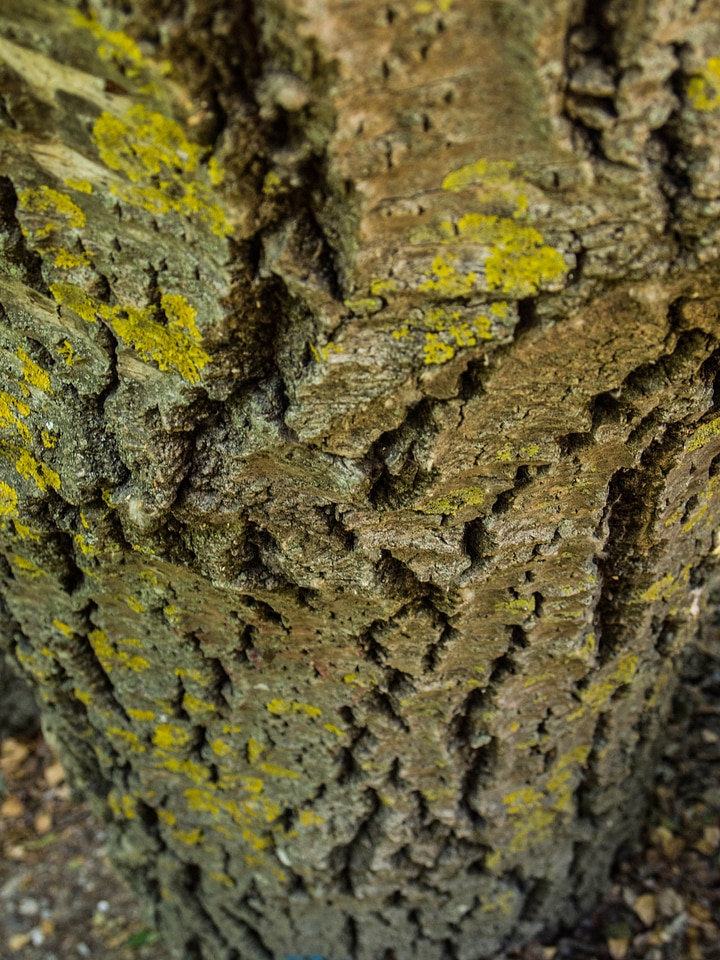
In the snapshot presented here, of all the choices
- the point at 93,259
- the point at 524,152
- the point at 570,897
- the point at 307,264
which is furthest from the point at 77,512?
the point at 570,897

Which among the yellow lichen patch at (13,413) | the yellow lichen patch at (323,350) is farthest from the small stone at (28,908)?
the yellow lichen patch at (323,350)

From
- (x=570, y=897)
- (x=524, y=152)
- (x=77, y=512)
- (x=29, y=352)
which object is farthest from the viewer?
(x=570, y=897)

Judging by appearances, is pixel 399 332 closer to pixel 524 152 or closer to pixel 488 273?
pixel 488 273

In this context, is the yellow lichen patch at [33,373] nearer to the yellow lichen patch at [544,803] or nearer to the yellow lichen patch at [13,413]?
the yellow lichen patch at [13,413]

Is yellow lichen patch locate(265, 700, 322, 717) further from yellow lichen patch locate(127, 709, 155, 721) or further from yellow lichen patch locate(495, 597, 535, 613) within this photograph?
yellow lichen patch locate(495, 597, 535, 613)

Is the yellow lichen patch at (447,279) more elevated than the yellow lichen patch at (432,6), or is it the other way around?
the yellow lichen patch at (432,6)

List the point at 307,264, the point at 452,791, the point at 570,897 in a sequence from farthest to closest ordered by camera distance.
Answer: the point at 570,897
the point at 452,791
the point at 307,264

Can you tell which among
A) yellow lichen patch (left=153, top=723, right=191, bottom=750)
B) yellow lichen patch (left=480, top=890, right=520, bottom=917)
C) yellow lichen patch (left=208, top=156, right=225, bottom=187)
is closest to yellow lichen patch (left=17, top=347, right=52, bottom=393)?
yellow lichen patch (left=208, top=156, right=225, bottom=187)
